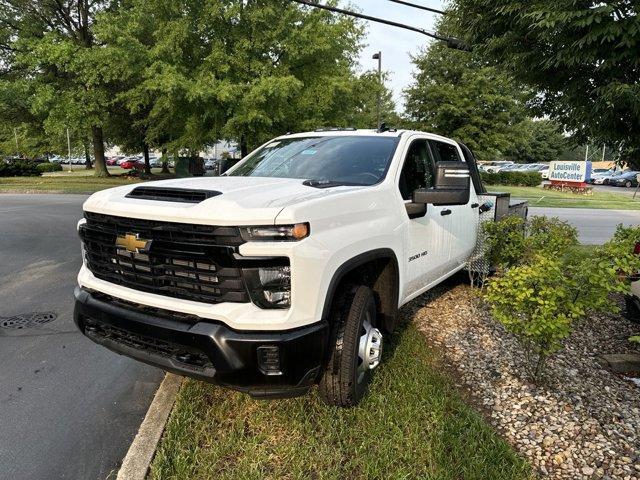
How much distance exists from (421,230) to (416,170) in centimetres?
54

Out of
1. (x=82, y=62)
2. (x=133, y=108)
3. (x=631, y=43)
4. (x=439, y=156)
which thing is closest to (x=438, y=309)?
(x=439, y=156)

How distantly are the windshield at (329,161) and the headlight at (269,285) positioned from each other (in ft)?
3.83

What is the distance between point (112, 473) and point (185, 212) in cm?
153

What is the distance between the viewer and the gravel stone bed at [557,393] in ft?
9.11

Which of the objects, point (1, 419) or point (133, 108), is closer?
point (1, 419)

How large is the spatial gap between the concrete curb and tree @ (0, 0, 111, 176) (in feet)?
66.1

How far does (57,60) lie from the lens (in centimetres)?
2117

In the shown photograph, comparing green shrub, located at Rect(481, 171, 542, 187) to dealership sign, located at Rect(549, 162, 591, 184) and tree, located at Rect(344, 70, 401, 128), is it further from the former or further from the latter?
tree, located at Rect(344, 70, 401, 128)

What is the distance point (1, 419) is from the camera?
3146 mm

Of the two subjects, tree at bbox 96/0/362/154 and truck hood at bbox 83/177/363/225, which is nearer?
truck hood at bbox 83/177/363/225

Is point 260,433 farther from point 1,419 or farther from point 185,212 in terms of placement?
point 1,419

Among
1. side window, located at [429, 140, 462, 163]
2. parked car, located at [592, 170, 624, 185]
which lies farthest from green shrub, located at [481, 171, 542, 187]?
side window, located at [429, 140, 462, 163]

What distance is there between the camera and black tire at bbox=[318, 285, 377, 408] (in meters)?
2.91

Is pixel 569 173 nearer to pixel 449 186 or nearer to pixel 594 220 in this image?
pixel 594 220
